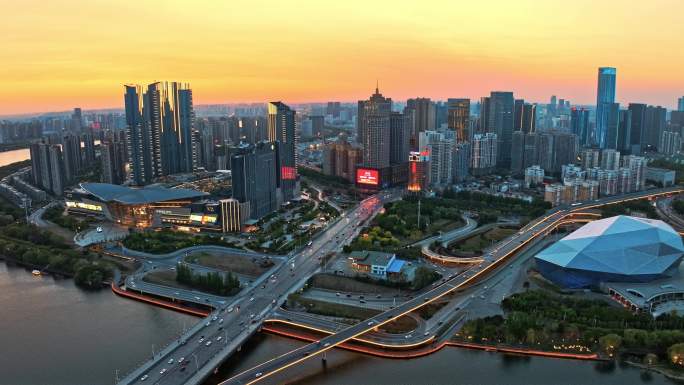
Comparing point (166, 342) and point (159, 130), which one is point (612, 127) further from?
point (166, 342)

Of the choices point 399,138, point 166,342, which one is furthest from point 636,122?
point 166,342

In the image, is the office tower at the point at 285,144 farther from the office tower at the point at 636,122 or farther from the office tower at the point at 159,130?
the office tower at the point at 636,122

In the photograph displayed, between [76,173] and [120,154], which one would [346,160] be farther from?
[76,173]

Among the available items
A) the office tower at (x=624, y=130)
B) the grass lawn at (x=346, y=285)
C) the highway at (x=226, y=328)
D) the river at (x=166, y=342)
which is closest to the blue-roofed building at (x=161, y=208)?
the highway at (x=226, y=328)

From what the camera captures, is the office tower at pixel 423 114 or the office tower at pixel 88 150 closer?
the office tower at pixel 88 150

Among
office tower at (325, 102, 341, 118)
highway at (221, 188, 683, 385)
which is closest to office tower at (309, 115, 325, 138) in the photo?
office tower at (325, 102, 341, 118)

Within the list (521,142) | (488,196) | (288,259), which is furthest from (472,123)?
(288,259)
